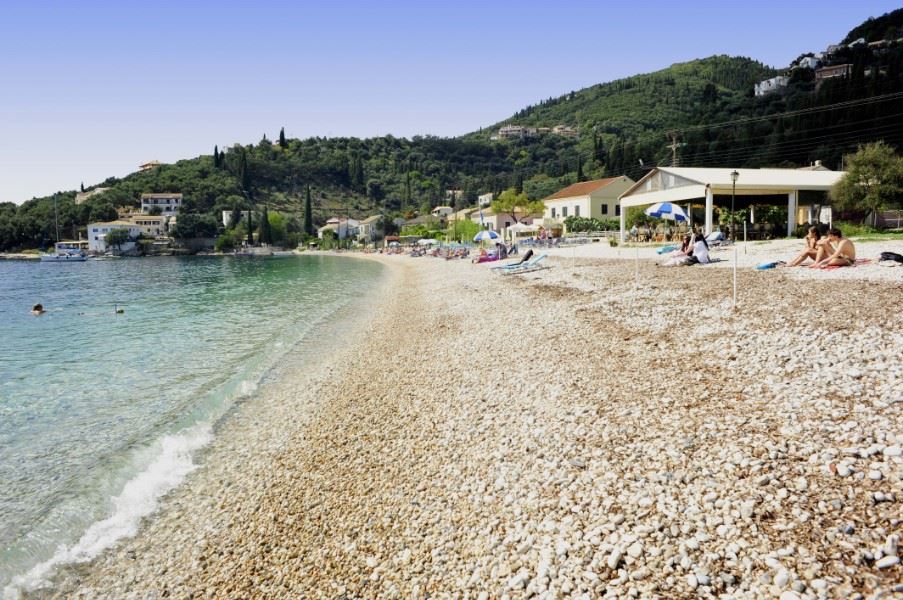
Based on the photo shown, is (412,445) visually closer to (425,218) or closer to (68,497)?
(68,497)

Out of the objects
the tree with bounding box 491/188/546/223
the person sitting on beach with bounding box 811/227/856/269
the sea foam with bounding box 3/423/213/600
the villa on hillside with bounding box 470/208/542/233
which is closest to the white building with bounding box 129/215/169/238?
the villa on hillside with bounding box 470/208/542/233

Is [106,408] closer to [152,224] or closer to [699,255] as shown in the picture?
[699,255]

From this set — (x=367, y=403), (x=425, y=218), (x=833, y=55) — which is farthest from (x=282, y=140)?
(x=367, y=403)

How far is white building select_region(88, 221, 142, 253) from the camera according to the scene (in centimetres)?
12398

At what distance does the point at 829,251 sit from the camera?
14781 millimetres

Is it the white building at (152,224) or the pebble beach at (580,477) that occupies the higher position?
the white building at (152,224)

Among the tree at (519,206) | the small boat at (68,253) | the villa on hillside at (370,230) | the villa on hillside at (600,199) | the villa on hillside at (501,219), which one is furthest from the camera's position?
the villa on hillside at (370,230)

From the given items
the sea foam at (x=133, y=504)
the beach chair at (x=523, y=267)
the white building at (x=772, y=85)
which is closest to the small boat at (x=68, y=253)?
the beach chair at (x=523, y=267)

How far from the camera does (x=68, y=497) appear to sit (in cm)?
681

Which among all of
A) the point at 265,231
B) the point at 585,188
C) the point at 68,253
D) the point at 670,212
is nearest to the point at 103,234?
the point at 68,253

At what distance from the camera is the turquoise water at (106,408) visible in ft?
20.3

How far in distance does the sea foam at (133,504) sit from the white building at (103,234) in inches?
5321

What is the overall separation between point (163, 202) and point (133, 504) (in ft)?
521

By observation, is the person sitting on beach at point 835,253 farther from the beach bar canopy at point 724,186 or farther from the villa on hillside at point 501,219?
the villa on hillside at point 501,219
